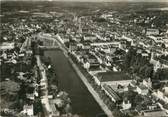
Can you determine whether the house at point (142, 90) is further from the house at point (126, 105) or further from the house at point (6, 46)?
the house at point (6, 46)

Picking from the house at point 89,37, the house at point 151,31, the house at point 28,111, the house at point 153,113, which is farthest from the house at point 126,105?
the house at point 151,31

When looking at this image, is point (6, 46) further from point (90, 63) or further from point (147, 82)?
point (147, 82)

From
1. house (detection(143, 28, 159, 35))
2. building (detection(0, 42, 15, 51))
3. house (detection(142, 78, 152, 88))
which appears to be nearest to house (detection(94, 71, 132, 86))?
house (detection(142, 78, 152, 88))

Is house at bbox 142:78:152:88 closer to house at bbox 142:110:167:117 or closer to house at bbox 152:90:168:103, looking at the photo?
house at bbox 152:90:168:103

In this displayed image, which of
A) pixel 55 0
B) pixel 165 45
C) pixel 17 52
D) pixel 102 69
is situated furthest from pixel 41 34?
pixel 165 45

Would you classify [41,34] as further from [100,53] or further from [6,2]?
[6,2]

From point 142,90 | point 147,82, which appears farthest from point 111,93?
point 147,82

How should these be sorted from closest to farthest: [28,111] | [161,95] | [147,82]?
[28,111], [161,95], [147,82]
